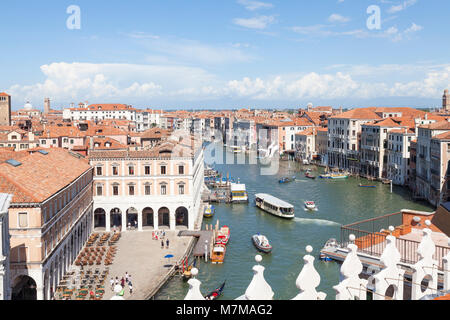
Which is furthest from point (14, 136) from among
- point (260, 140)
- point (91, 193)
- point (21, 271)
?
point (260, 140)

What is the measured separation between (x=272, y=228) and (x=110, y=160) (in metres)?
10.9

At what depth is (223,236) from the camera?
25484mm

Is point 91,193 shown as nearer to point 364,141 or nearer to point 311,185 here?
point 311,185

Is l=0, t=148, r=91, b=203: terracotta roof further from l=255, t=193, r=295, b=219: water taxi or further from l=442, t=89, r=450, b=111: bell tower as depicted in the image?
l=442, t=89, r=450, b=111: bell tower

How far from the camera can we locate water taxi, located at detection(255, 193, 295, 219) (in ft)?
102

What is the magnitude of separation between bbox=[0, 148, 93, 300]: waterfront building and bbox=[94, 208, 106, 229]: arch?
15.4ft

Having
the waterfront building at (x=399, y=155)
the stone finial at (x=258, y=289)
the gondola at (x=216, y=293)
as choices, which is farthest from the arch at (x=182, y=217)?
the waterfront building at (x=399, y=155)

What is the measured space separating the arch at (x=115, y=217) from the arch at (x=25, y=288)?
1119cm

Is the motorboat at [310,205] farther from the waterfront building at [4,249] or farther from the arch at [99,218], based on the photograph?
the waterfront building at [4,249]

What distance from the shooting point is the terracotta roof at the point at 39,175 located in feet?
54.4

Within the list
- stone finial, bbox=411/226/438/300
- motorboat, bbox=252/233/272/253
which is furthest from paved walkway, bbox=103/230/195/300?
stone finial, bbox=411/226/438/300

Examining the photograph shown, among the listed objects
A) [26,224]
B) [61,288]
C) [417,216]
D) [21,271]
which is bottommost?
[61,288]

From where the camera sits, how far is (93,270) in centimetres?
2036

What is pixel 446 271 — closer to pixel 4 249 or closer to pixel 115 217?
pixel 4 249
